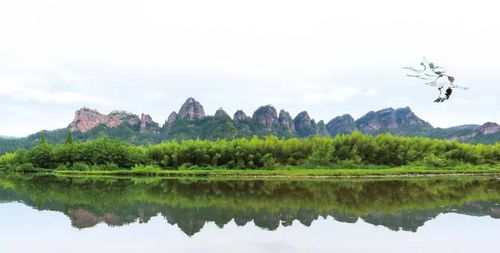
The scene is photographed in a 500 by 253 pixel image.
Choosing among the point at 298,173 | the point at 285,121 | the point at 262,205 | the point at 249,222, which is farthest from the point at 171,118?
the point at 249,222

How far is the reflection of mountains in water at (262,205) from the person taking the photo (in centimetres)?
1518

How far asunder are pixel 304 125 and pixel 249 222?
10552cm

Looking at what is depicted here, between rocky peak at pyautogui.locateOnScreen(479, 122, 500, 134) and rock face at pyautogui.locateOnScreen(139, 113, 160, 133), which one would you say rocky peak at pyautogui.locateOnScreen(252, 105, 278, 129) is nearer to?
rock face at pyautogui.locateOnScreen(139, 113, 160, 133)

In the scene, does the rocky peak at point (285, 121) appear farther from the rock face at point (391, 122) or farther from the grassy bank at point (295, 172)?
the grassy bank at point (295, 172)

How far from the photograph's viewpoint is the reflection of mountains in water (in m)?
15.2

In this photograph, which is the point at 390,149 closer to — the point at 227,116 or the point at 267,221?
the point at 267,221

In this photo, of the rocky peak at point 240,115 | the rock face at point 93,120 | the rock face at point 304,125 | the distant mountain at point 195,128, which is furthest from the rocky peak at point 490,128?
the rock face at point 93,120

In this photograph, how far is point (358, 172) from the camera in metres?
38.6

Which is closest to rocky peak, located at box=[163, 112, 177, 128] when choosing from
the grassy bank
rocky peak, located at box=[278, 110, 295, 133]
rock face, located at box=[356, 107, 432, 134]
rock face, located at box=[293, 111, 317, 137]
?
rocky peak, located at box=[278, 110, 295, 133]

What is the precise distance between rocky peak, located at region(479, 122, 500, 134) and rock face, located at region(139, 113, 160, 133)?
Answer: 7482 cm

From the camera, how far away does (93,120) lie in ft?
363

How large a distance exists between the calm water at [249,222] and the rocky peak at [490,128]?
9380cm

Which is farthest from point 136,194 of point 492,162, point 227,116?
point 227,116

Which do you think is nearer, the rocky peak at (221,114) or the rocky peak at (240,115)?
the rocky peak at (221,114)
